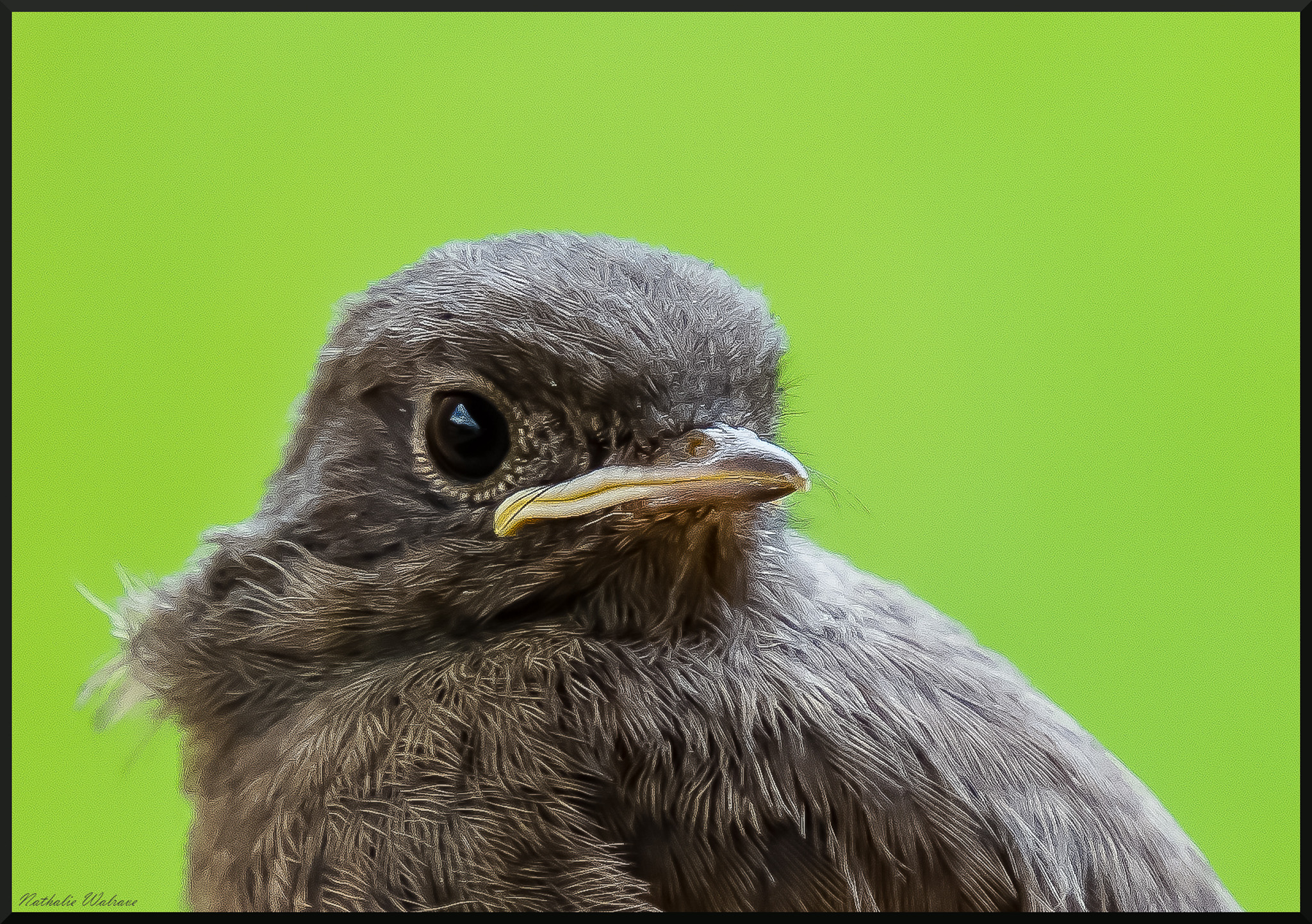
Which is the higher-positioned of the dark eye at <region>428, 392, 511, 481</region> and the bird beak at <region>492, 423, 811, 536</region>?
the dark eye at <region>428, 392, 511, 481</region>

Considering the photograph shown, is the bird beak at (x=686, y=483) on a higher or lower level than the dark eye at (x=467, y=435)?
lower

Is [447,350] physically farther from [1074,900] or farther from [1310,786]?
[1310,786]

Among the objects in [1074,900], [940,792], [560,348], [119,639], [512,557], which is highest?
[560,348]

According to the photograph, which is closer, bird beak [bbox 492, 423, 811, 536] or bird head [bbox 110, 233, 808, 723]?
bird beak [bbox 492, 423, 811, 536]

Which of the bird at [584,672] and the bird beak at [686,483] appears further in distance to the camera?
the bird at [584,672]

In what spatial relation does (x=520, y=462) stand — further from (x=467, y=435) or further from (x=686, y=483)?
(x=686, y=483)

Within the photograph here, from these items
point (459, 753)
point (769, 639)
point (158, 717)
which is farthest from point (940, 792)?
point (158, 717)

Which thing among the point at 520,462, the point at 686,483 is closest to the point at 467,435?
the point at 520,462
